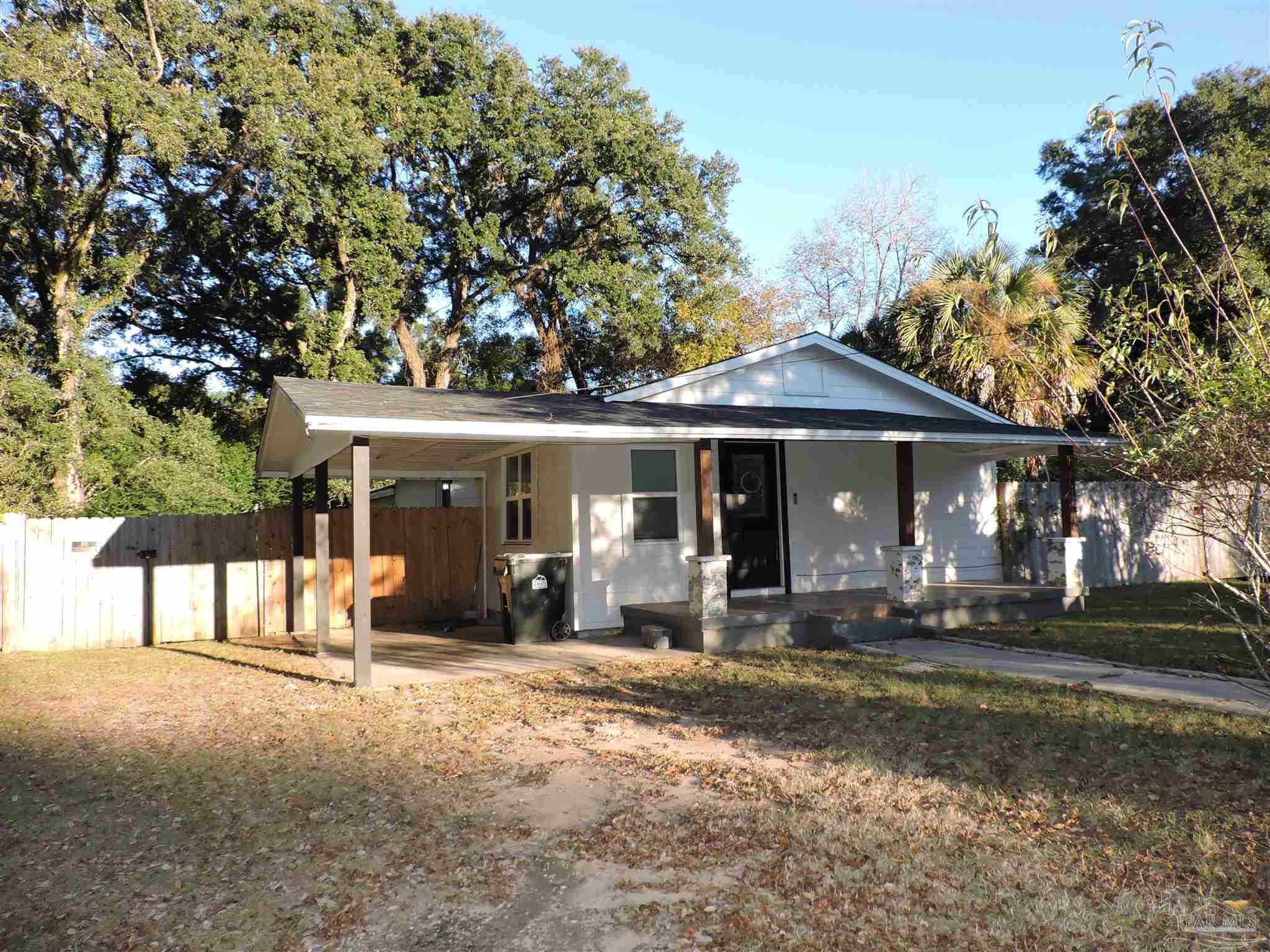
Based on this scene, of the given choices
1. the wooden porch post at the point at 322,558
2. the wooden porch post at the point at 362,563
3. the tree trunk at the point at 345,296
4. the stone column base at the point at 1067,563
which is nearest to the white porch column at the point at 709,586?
the wooden porch post at the point at 362,563

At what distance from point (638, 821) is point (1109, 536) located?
15.1 m

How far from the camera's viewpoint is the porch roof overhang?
24.9ft

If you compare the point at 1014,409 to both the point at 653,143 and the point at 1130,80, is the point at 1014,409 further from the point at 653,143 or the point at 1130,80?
the point at 1130,80

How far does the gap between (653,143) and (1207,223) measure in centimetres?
1322

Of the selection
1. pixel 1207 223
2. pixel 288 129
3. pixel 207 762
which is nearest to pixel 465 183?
pixel 288 129

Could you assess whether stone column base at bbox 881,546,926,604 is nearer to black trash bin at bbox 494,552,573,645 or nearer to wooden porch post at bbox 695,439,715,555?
wooden porch post at bbox 695,439,715,555

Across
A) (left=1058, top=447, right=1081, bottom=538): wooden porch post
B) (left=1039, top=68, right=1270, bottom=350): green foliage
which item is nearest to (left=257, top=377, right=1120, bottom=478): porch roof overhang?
(left=1058, top=447, right=1081, bottom=538): wooden porch post

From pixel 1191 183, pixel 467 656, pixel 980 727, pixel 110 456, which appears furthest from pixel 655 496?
pixel 1191 183

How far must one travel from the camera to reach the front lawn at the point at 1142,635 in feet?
25.3

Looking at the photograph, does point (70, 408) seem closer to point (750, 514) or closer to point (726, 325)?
point (750, 514)

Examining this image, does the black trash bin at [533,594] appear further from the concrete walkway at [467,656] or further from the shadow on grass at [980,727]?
the shadow on grass at [980,727]

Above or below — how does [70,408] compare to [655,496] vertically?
above

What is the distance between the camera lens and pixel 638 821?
14.0ft

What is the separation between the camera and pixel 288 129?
690 inches
